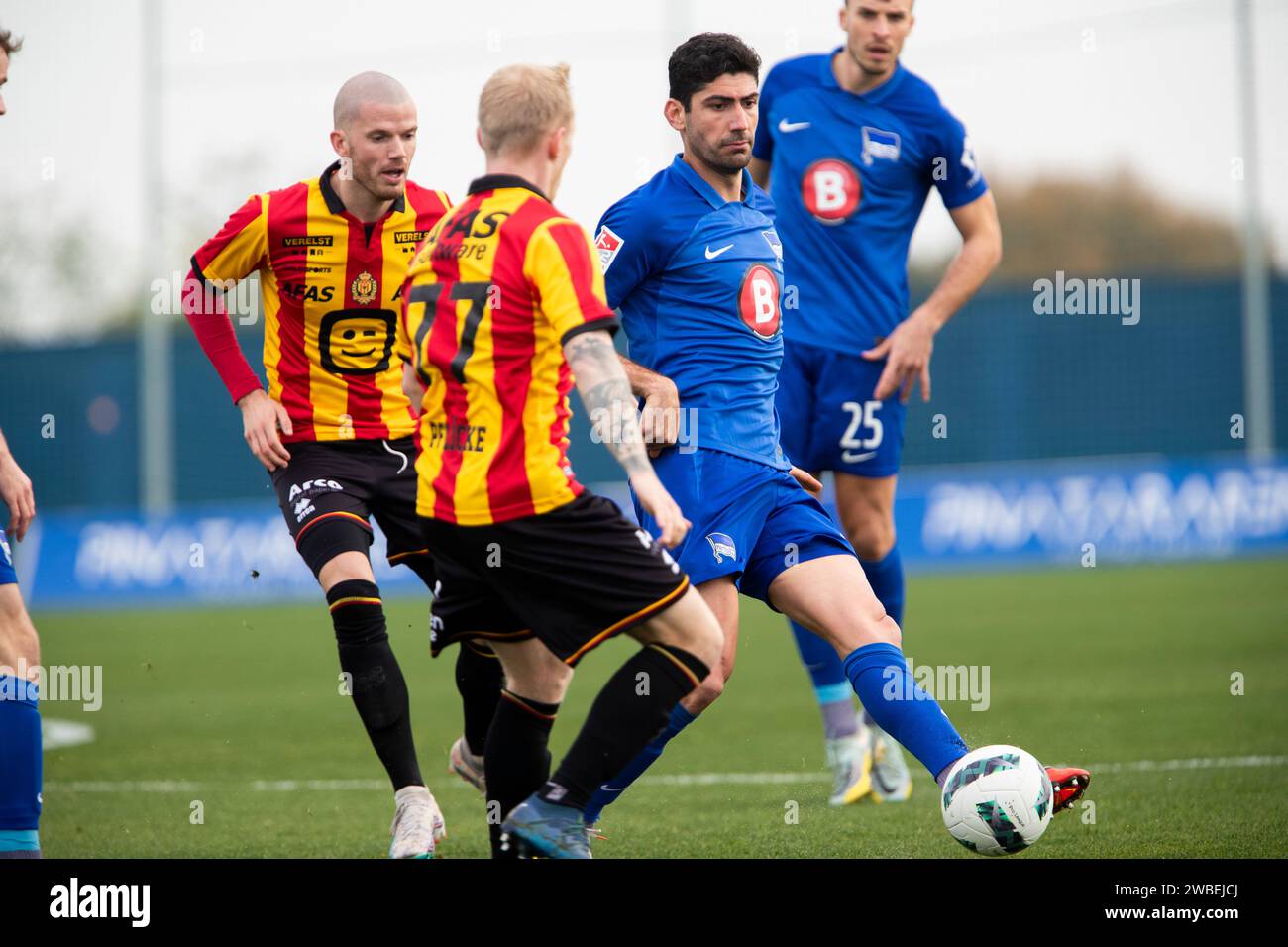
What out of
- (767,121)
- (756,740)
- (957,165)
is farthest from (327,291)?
(756,740)

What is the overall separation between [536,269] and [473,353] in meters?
0.27

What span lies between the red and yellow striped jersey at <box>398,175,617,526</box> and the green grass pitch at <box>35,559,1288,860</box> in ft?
5.47

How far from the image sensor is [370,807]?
6.55m

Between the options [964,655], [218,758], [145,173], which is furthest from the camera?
[145,173]

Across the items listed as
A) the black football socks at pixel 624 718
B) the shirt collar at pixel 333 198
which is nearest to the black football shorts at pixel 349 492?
the shirt collar at pixel 333 198

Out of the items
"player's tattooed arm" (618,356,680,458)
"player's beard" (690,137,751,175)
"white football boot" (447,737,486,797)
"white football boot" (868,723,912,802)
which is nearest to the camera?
"player's tattooed arm" (618,356,680,458)

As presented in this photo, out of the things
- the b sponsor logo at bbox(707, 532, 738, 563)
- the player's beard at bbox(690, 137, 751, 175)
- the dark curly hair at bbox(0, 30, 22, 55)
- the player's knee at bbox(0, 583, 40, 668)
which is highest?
the dark curly hair at bbox(0, 30, 22, 55)

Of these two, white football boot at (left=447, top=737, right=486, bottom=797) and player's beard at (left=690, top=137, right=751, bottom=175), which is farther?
white football boot at (left=447, top=737, right=486, bottom=797)

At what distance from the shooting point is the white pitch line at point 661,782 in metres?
6.61

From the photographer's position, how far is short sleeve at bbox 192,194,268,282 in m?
5.59

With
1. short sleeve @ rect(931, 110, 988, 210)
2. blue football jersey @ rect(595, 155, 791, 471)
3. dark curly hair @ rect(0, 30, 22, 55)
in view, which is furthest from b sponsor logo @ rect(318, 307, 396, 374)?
short sleeve @ rect(931, 110, 988, 210)

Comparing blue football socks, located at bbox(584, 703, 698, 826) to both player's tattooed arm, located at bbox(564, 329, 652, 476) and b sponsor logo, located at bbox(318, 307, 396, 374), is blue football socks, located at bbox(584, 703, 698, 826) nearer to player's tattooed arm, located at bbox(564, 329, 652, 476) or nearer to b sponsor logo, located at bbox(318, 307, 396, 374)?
player's tattooed arm, located at bbox(564, 329, 652, 476)

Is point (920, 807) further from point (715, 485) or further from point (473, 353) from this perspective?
point (473, 353)

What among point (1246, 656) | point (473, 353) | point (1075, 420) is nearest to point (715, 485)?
point (473, 353)
